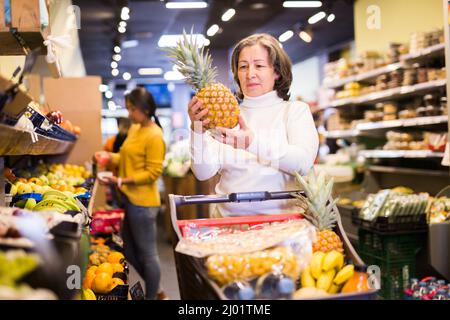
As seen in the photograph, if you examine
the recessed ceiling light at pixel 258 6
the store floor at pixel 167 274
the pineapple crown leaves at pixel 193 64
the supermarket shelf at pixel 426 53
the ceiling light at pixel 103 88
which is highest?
the recessed ceiling light at pixel 258 6

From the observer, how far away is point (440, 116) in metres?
5.69

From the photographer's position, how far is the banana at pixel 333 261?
1742mm

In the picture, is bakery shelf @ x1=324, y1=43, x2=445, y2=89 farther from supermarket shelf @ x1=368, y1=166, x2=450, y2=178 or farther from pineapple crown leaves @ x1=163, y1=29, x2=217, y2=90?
pineapple crown leaves @ x1=163, y1=29, x2=217, y2=90

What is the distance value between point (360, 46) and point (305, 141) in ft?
22.7

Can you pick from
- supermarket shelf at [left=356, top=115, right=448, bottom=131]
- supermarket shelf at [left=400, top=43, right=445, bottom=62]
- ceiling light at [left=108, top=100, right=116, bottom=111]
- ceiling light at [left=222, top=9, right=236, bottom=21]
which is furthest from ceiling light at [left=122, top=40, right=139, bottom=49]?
supermarket shelf at [left=400, top=43, right=445, bottom=62]

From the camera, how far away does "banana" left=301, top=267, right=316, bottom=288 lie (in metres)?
1.71

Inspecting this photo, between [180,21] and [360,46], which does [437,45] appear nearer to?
[360,46]

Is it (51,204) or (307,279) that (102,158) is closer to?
(51,204)

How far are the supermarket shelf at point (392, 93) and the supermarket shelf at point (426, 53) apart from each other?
0.97 ft

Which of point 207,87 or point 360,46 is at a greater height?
point 360,46

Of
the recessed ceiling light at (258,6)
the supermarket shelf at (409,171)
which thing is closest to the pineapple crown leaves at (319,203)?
the supermarket shelf at (409,171)

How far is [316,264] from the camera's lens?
1.75 m

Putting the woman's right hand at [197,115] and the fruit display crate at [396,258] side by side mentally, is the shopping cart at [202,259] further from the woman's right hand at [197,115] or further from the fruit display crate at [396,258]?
the fruit display crate at [396,258]
